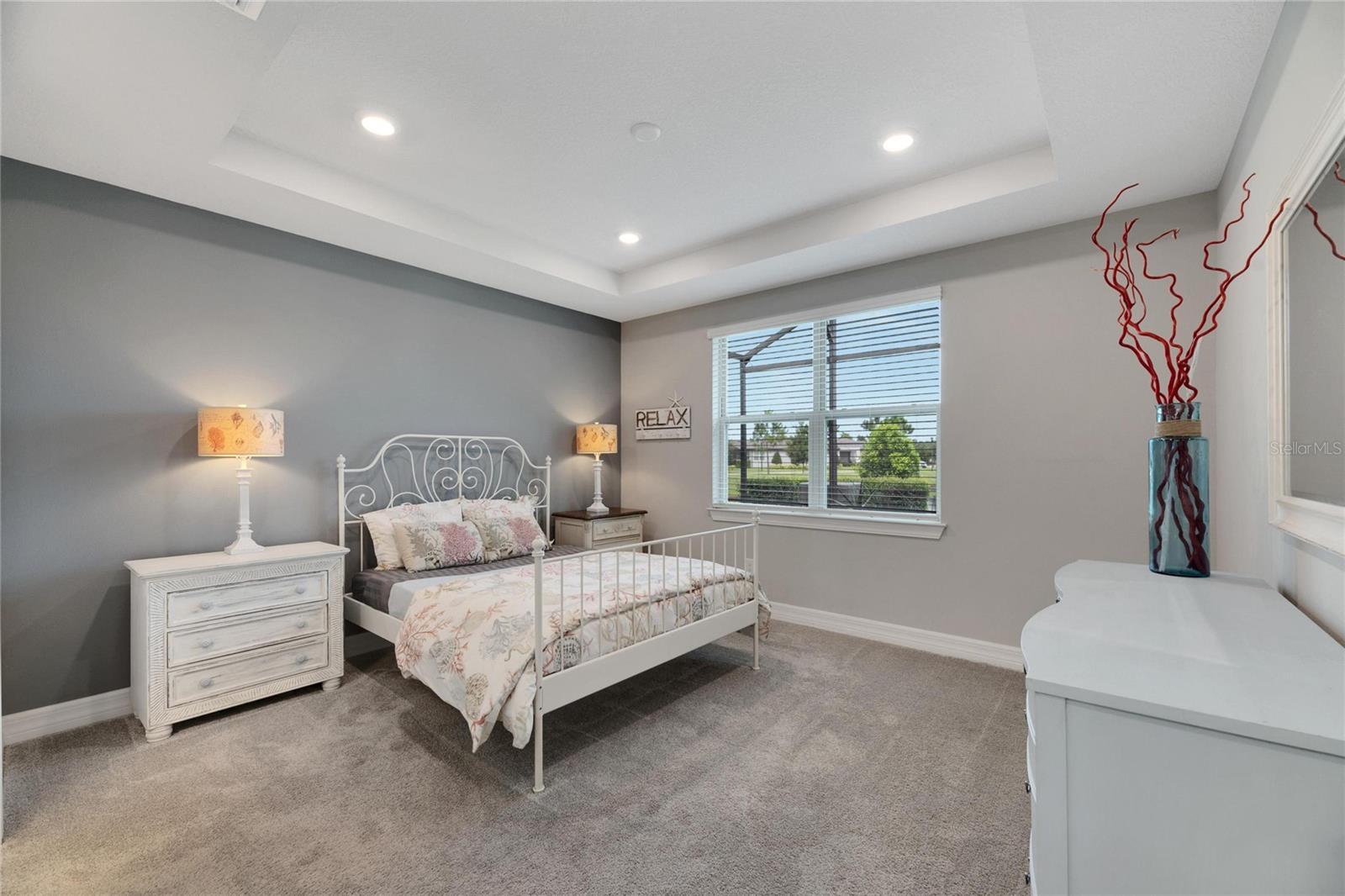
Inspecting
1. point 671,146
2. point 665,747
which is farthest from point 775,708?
point 671,146

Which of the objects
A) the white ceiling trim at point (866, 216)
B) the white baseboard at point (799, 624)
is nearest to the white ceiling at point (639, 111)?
the white ceiling trim at point (866, 216)

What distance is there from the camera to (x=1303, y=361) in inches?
55.1

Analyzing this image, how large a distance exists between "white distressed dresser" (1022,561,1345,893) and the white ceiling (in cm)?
178

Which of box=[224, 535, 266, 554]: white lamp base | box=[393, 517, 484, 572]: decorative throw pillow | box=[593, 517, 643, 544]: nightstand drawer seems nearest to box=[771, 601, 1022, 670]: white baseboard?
box=[593, 517, 643, 544]: nightstand drawer

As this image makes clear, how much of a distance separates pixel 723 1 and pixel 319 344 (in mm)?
2922

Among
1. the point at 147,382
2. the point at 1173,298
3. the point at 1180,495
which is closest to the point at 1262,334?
the point at 1180,495

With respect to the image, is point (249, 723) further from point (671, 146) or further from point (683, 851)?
point (671, 146)

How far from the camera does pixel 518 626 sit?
2.18 meters

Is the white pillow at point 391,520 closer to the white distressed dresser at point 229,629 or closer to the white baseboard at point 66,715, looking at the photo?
the white distressed dresser at point 229,629

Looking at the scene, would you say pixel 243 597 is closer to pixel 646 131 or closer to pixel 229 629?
pixel 229 629

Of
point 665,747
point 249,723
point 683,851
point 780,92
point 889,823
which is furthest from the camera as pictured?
point 249,723

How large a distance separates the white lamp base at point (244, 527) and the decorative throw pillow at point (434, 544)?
0.68m

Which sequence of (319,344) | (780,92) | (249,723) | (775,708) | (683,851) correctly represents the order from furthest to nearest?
(319,344) → (775,708) → (249,723) → (780,92) → (683,851)

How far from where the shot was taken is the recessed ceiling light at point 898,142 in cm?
258
